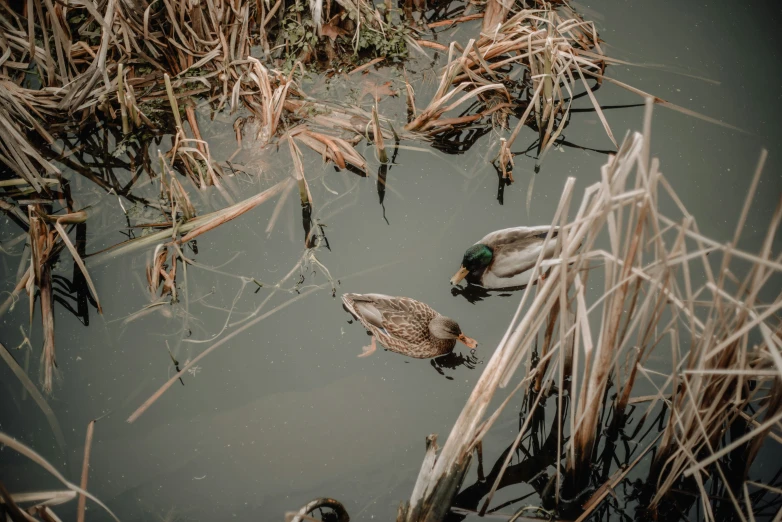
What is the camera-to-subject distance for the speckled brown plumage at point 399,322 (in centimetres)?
232

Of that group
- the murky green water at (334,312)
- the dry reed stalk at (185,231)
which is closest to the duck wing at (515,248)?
the murky green water at (334,312)

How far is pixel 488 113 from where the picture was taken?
9.11 feet

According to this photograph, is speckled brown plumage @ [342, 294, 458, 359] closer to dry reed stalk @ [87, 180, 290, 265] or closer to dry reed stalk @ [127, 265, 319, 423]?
dry reed stalk @ [127, 265, 319, 423]

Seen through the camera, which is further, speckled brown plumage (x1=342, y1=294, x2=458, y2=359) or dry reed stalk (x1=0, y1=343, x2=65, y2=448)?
speckled brown plumage (x1=342, y1=294, x2=458, y2=359)

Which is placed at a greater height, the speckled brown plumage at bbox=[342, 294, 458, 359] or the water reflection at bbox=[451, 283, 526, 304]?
the water reflection at bbox=[451, 283, 526, 304]

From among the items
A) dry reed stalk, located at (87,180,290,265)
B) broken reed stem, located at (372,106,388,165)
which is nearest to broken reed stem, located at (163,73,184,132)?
dry reed stalk, located at (87,180,290,265)

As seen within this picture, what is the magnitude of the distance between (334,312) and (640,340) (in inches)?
51.8

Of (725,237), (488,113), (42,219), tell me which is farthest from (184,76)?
(725,237)

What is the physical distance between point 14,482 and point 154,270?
1028 millimetres

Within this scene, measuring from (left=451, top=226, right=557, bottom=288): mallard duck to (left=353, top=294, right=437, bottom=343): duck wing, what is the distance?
0.85ft

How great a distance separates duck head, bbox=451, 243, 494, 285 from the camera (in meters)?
2.41

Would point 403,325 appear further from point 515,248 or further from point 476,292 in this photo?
point 515,248

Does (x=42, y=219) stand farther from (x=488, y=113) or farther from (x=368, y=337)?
(x=488, y=113)

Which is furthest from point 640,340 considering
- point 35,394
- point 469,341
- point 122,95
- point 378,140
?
point 122,95
